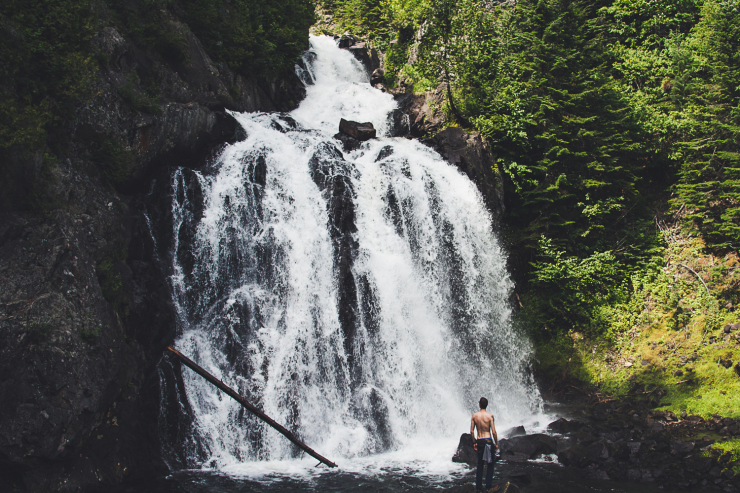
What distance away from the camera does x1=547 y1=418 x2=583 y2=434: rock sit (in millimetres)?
13713

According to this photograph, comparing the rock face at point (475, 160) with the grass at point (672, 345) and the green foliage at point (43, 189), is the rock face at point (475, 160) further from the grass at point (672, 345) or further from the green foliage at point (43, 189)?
the green foliage at point (43, 189)

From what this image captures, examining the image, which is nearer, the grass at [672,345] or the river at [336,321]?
the river at [336,321]

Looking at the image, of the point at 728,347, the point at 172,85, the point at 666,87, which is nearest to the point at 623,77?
the point at 666,87

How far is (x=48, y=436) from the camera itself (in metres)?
8.74

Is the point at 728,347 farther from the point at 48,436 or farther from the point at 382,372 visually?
the point at 48,436

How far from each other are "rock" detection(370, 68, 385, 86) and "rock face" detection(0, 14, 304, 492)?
1430cm

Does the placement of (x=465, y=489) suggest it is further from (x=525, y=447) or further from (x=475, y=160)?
(x=475, y=160)

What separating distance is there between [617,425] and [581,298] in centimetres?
586

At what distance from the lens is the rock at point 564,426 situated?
13.7 meters

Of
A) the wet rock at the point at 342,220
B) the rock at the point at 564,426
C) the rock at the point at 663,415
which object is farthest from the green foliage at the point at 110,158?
the rock at the point at 663,415

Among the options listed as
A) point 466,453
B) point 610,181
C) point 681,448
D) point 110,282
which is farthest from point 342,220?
point 610,181

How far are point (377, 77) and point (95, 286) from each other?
22.5 metres

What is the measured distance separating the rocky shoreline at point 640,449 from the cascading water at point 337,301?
2070mm

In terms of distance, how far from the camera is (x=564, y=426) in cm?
1382
